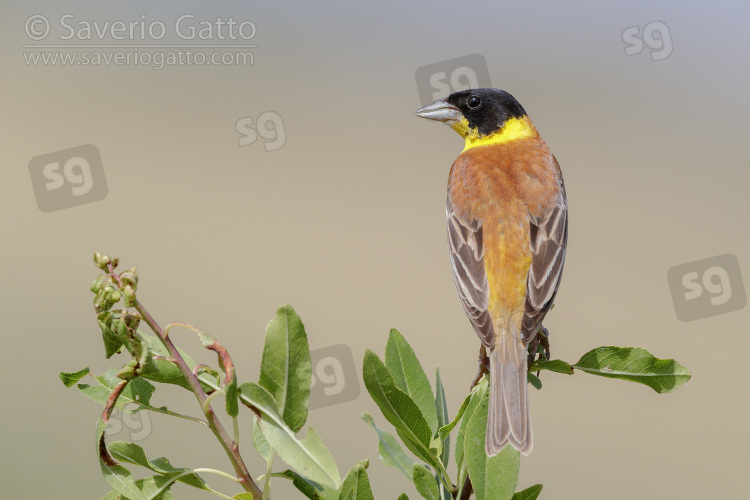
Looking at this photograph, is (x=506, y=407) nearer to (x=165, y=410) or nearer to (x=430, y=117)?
(x=165, y=410)

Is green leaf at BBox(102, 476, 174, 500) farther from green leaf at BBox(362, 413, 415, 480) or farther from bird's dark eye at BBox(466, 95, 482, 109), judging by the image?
bird's dark eye at BBox(466, 95, 482, 109)

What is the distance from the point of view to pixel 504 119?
6.75 feet

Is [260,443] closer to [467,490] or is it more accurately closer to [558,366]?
[467,490]

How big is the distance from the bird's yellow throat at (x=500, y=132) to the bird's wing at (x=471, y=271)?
1.42 feet

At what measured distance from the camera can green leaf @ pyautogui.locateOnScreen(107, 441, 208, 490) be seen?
0.74 metres

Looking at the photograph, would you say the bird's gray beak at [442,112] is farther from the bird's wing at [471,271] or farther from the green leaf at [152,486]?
the green leaf at [152,486]

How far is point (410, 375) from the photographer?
1000 millimetres

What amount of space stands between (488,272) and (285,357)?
0.89 meters

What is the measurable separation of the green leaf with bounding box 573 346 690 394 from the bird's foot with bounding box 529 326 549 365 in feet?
1.25

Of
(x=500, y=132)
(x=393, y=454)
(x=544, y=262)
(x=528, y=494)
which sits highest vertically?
(x=500, y=132)

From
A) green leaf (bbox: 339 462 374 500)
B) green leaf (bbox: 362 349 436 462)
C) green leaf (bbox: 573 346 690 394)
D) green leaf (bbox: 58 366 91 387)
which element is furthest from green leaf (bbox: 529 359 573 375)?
green leaf (bbox: 58 366 91 387)

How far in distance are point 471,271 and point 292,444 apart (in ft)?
3.07

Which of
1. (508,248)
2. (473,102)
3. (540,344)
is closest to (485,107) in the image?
(473,102)

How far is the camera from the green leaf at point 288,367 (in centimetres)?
66
